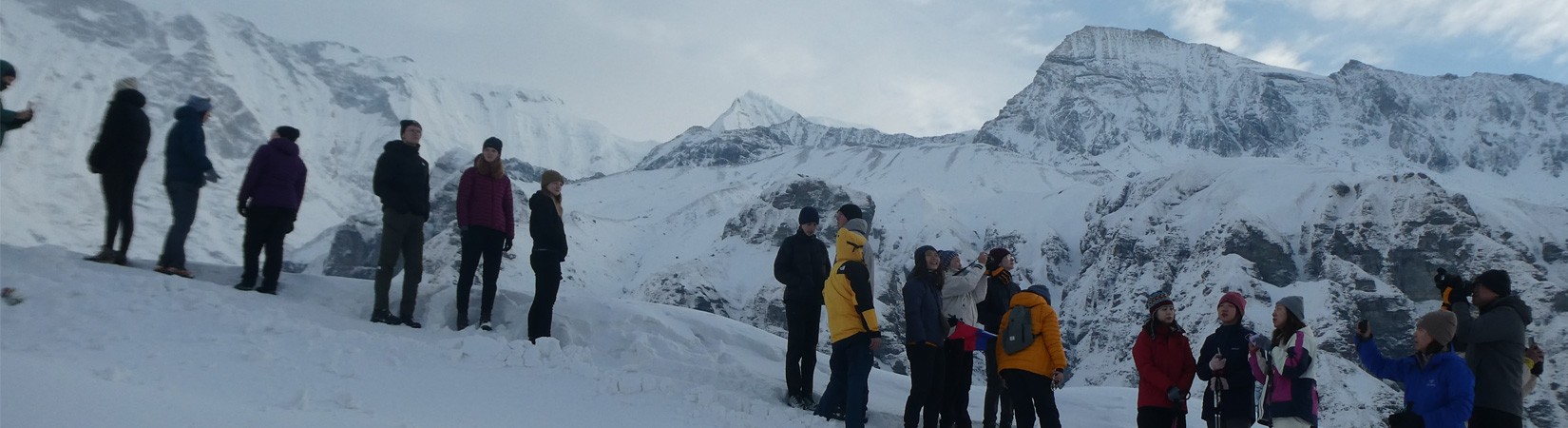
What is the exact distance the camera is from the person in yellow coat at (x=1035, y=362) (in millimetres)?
7922

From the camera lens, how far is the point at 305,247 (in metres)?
108

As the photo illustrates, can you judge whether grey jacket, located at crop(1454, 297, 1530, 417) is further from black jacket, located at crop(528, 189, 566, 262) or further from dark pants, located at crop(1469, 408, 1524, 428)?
black jacket, located at crop(528, 189, 566, 262)

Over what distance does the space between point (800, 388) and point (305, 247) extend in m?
113

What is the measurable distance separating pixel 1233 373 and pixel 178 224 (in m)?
10.0

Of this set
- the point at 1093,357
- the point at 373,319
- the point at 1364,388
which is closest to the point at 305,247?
the point at 1093,357

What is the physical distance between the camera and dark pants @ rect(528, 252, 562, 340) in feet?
31.7

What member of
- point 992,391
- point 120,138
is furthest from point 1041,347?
point 120,138

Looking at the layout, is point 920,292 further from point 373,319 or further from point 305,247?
point 305,247

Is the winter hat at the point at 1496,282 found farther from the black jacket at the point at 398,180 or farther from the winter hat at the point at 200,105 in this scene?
the winter hat at the point at 200,105

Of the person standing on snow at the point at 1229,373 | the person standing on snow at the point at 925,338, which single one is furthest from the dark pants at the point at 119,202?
the person standing on snow at the point at 1229,373

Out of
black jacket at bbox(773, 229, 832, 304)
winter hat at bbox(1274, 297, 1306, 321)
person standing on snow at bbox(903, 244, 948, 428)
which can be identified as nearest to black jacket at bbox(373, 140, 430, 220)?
black jacket at bbox(773, 229, 832, 304)

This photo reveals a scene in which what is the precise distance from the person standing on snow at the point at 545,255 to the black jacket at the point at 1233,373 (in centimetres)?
606

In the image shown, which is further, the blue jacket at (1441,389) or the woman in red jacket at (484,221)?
the woman in red jacket at (484,221)

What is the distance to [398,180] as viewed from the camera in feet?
32.0
